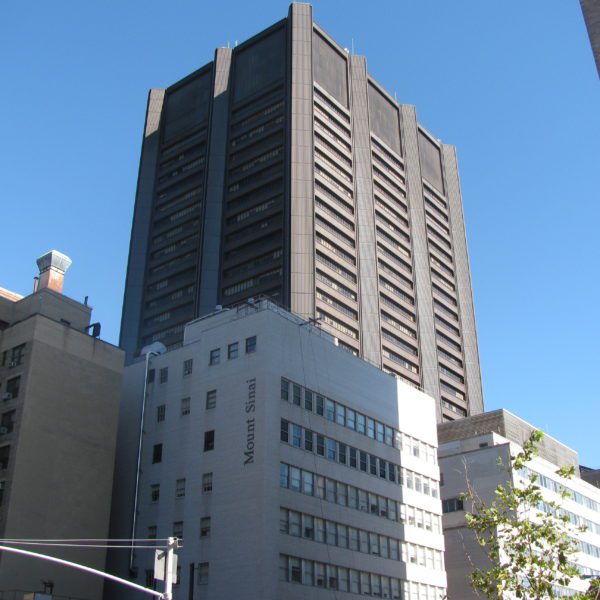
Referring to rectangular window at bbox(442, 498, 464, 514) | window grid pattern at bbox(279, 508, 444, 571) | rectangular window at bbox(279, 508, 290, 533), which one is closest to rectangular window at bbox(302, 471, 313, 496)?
window grid pattern at bbox(279, 508, 444, 571)

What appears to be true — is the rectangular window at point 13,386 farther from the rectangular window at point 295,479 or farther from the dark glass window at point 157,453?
the rectangular window at point 295,479

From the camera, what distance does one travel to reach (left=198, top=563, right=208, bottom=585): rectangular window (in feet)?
225

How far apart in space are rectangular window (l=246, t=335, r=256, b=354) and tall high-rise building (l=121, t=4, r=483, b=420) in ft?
179

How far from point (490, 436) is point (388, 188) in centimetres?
6850

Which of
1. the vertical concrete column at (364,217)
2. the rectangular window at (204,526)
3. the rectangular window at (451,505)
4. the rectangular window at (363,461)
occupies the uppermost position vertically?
the vertical concrete column at (364,217)

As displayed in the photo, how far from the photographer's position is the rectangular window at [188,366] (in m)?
81.3

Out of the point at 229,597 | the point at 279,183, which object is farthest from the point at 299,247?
the point at 229,597

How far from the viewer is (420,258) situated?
17250 cm

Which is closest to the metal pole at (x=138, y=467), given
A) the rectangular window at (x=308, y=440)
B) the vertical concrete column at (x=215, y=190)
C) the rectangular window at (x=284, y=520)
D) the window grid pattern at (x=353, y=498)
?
the rectangular window at (x=284, y=520)

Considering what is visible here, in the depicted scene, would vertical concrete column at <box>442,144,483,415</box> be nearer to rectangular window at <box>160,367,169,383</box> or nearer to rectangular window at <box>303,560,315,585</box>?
rectangular window at <box>160,367,169,383</box>

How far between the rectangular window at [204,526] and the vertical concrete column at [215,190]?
7566 centimetres

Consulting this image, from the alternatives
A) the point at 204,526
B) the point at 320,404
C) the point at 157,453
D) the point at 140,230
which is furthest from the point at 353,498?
the point at 140,230

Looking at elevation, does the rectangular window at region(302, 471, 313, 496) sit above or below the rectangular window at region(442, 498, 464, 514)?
below

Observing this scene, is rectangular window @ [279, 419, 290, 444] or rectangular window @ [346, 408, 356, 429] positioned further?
rectangular window @ [346, 408, 356, 429]
